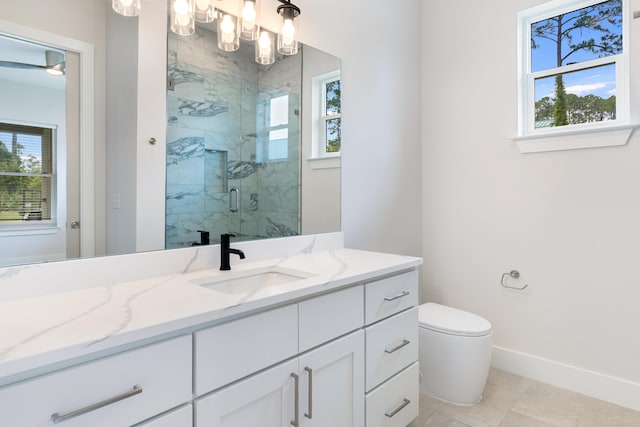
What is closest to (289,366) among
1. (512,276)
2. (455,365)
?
(455,365)

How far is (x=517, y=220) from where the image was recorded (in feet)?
7.77

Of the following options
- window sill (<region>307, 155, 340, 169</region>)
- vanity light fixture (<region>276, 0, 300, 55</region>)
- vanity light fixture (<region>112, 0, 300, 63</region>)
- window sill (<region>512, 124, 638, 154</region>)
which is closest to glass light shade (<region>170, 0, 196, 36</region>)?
vanity light fixture (<region>112, 0, 300, 63</region>)

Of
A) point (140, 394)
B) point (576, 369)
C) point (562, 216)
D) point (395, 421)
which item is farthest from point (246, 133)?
point (576, 369)

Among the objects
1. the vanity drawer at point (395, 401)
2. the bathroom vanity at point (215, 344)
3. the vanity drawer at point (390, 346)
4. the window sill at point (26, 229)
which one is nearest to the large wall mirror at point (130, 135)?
the window sill at point (26, 229)

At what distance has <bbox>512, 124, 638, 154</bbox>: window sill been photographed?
1.99 metres

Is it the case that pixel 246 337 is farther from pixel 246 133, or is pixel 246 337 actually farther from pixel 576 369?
pixel 576 369

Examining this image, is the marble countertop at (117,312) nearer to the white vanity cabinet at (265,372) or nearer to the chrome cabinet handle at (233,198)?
the white vanity cabinet at (265,372)

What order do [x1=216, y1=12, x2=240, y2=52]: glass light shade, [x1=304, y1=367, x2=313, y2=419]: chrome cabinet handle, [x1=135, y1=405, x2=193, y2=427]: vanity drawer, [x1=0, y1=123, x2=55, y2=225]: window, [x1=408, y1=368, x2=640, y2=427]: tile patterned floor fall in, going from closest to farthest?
1. [x1=135, y1=405, x2=193, y2=427]: vanity drawer
2. [x1=0, y1=123, x2=55, y2=225]: window
3. [x1=304, y1=367, x2=313, y2=419]: chrome cabinet handle
4. [x1=216, y1=12, x2=240, y2=52]: glass light shade
5. [x1=408, y1=368, x2=640, y2=427]: tile patterned floor

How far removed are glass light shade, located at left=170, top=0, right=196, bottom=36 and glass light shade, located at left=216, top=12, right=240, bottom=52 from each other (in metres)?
0.13

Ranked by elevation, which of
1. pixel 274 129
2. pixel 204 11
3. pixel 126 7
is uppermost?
pixel 204 11

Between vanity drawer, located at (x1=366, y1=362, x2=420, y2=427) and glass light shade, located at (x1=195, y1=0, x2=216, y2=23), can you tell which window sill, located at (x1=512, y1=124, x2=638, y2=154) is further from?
glass light shade, located at (x1=195, y1=0, x2=216, y2=23)

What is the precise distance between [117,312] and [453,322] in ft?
5.65

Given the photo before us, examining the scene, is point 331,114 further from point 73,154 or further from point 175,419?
point 175,419

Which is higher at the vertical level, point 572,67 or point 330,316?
point 572,67
